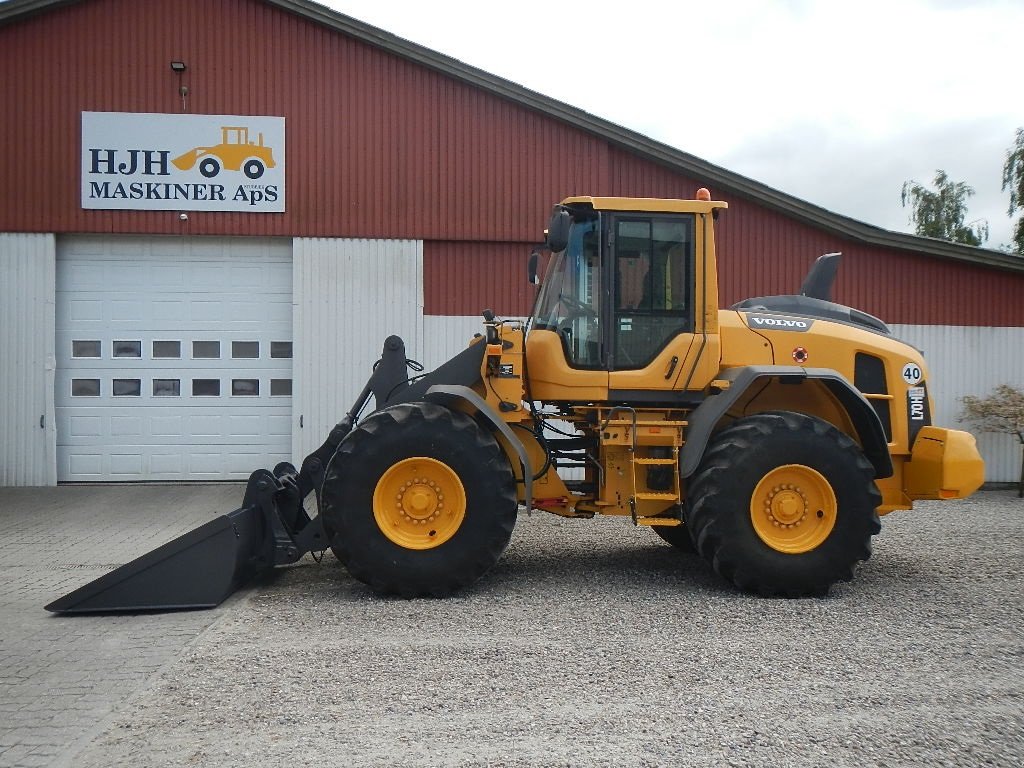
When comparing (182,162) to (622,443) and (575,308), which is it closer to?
(575,308)

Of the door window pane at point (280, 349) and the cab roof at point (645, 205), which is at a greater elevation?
the cab roof at point (645, 205)

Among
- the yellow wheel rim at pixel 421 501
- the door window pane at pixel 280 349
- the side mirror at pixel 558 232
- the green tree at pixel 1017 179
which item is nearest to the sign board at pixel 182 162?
the door window pane at pixel 280 349

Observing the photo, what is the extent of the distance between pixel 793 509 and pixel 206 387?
9006 mm

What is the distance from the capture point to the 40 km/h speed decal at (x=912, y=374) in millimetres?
7309

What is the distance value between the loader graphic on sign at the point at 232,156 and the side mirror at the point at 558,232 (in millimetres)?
7419

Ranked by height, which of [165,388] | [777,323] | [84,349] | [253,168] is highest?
[253,168]

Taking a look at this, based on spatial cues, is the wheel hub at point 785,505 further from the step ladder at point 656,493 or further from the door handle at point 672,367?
the door handle at point 672,367

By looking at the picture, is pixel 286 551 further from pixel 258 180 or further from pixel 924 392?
pixel 258 180

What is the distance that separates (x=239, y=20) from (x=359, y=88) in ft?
6.26

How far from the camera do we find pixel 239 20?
505 inches

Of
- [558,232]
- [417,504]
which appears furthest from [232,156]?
[417,504]

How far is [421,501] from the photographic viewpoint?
661 centimetres

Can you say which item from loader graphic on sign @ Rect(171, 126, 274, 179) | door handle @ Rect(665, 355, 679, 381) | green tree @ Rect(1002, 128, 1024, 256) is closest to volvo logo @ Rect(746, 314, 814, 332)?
door handle @ Rect(665, 355, 679, 381)

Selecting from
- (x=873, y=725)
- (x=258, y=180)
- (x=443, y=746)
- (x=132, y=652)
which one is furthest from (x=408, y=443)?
(x=258, y=180)
